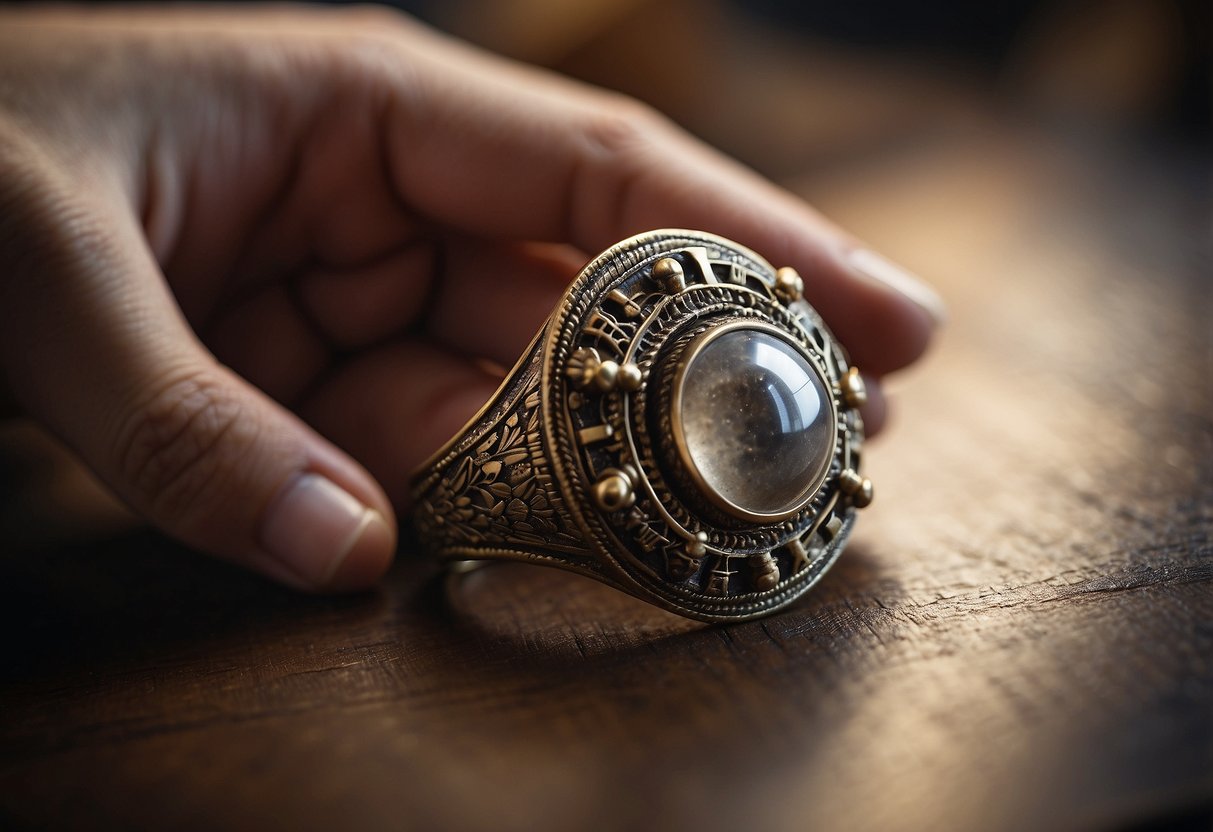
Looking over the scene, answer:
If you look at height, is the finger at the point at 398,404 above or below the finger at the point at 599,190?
below

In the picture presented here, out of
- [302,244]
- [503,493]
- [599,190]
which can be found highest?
[599,190]

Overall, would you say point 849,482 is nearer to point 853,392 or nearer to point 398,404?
point 853,392

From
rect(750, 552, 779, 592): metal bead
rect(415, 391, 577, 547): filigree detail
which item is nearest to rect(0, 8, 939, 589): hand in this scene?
rect(415, 391, 577, 547): filigree detail

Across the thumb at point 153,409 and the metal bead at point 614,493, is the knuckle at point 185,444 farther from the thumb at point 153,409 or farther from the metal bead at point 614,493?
the metal bead at point 614,493

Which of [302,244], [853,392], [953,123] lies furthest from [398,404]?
[953,123]

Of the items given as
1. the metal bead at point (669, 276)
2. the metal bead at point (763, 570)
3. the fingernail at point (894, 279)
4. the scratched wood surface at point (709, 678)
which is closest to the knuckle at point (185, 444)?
the scratched wood surface at point (709, 678)

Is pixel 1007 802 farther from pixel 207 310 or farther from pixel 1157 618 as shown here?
pixel 207 310
